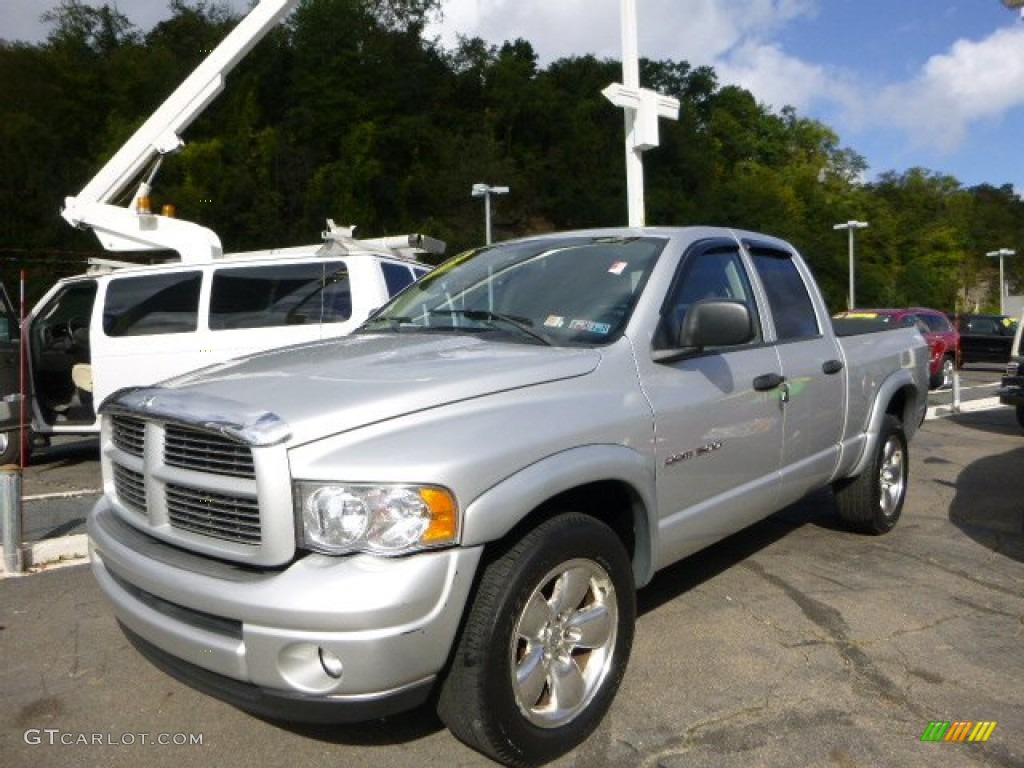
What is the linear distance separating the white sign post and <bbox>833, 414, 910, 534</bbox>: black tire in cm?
686

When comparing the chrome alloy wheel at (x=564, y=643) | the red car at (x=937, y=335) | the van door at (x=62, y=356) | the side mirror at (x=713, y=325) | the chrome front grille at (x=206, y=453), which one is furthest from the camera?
the red car at (x=937, y=335)

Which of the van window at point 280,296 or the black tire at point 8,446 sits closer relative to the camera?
the van window at point 280,296

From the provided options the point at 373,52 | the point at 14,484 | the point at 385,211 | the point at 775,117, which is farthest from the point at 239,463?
the point at 775,117

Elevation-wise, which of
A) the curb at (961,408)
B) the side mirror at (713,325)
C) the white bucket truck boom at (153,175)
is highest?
the white bucket truck boom at (153,175)

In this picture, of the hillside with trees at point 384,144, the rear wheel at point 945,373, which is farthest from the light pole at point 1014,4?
the hillside with trees at point 384,144

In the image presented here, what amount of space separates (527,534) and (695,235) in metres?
1.89

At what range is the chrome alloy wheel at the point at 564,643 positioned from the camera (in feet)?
8.93

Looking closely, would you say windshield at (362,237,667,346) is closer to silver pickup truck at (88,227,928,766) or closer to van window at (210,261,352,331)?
silver pickup truck at (88,227,928,766)

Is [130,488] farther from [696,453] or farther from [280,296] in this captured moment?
[280,296]

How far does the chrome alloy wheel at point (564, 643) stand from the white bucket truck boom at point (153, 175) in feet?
25.6

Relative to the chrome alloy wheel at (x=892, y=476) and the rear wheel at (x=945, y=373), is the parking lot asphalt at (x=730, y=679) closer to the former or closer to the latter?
the chrome alloy wheel at (x=892, y=476)

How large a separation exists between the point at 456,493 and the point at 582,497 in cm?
75

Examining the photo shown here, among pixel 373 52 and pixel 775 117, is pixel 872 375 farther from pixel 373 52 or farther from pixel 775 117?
pixel 775 117

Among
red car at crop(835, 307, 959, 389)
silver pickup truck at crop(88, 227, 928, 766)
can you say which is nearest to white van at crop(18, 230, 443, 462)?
silver pickup truck at crop(88, 227, 928, 766)
